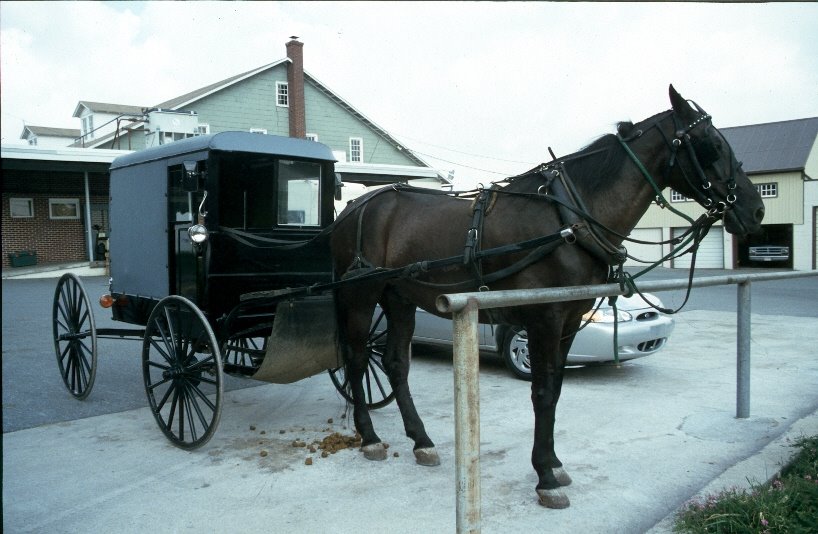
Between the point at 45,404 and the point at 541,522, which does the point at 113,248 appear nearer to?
the point at 45,404

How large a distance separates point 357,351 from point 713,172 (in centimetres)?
317

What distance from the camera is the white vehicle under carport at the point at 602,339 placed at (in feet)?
25.6

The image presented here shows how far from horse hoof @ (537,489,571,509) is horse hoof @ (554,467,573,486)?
234 millimetres

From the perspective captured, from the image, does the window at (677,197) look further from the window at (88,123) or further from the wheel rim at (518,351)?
the window at (88,123)

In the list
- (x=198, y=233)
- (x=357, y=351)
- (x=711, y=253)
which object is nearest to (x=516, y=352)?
(x=357, y=351)

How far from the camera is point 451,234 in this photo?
4.82 metres

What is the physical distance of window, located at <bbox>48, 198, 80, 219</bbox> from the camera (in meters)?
27.0

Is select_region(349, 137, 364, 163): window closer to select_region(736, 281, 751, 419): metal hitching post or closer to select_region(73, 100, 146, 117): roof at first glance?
select_region(73, 100, 146, 117): roof

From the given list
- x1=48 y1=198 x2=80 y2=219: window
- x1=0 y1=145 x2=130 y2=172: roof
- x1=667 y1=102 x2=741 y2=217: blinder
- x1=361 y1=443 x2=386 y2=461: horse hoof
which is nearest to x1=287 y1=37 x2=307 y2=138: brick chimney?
x1=48 y1=198 x2=80 y2=219: window

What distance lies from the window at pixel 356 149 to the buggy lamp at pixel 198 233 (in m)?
31.5

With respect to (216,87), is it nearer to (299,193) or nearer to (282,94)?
(282,94)

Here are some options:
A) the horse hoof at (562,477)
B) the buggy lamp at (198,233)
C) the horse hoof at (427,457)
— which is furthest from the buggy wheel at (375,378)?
the horse hoof at (562,477)

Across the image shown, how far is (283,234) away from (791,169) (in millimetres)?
15043

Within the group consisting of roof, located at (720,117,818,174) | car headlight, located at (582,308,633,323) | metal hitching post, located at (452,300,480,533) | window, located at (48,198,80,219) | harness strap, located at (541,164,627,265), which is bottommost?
car headlight, located at (582,308,633,323)
